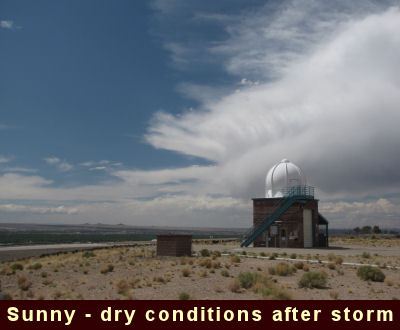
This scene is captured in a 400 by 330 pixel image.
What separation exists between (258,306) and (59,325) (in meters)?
5.72

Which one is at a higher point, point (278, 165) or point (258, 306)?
point (278, 165)

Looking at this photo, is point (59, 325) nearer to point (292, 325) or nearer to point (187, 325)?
point (187, 325)

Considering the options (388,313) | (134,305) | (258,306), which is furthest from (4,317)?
(388,313)

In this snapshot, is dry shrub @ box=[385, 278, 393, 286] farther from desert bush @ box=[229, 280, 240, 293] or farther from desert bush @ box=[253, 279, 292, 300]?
desert bush @ box=[229, 280, 240, 293]

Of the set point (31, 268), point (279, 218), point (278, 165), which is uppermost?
point (278, 165)

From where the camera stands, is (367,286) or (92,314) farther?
(367,286)

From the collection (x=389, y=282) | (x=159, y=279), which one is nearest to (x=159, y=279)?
(x=159, y=279)

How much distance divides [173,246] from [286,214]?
13.8 m

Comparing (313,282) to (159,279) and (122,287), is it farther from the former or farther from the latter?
(122,287)

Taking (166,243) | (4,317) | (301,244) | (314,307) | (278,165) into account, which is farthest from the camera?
(278,165)

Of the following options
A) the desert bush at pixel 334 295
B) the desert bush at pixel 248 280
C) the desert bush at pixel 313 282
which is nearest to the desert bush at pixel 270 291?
the desert bush at pixel 248 280

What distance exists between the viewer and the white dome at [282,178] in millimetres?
40156

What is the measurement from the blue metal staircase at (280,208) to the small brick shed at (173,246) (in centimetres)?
1094

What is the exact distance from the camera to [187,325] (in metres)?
9.80
